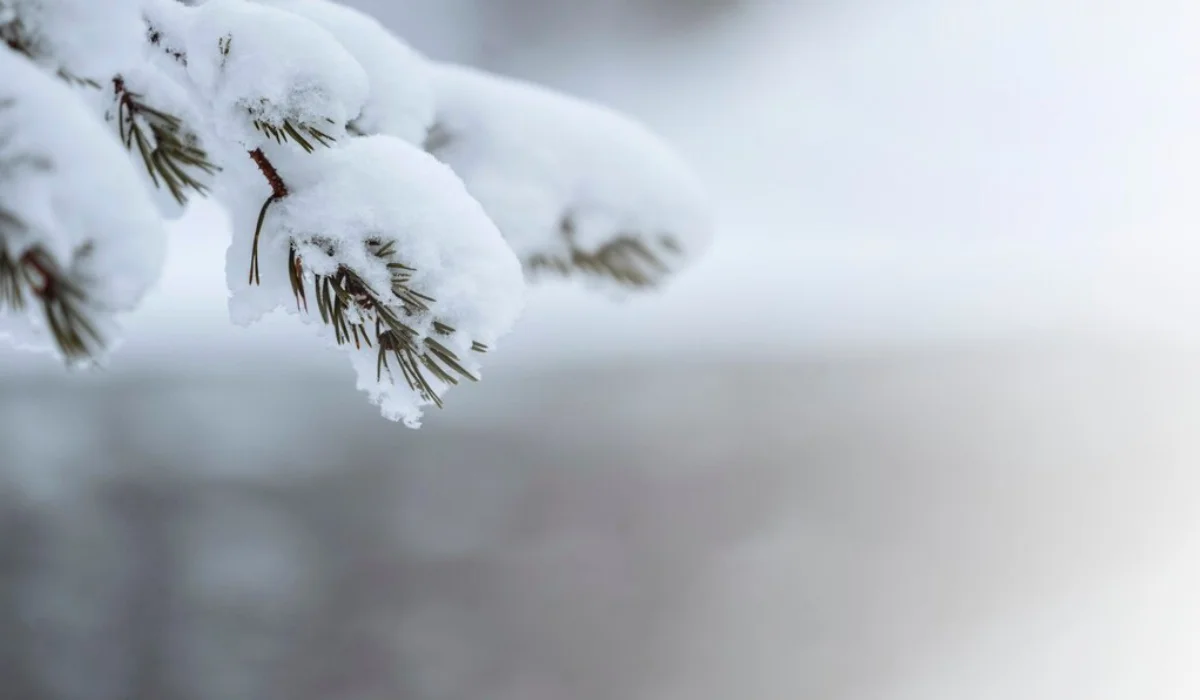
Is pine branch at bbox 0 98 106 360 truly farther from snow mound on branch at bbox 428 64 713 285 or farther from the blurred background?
the blurred background

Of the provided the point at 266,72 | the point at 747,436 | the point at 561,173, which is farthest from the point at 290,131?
the point at 747,436

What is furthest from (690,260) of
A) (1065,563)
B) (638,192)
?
(1065,563)

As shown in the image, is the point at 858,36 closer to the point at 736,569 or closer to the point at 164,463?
the point at 736,569

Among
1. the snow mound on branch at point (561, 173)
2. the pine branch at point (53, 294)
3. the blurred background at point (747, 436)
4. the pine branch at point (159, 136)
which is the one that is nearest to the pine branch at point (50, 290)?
the pine branch at point (53, 294)

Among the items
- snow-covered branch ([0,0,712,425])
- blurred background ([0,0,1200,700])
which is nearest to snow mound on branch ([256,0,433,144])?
snow-covered branch ([0,0,712,425])

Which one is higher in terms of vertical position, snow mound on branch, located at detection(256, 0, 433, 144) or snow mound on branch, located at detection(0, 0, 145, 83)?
snow mound on branch, located at detection(256, 0, 433, 144)

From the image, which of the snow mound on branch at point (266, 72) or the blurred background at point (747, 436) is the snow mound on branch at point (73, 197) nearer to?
the snow mound on branch at point (266, 72)

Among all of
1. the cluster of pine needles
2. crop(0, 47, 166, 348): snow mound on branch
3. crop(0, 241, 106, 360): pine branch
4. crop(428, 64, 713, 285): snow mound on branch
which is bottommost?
crop(0, 241, 106, 360): pine branch
